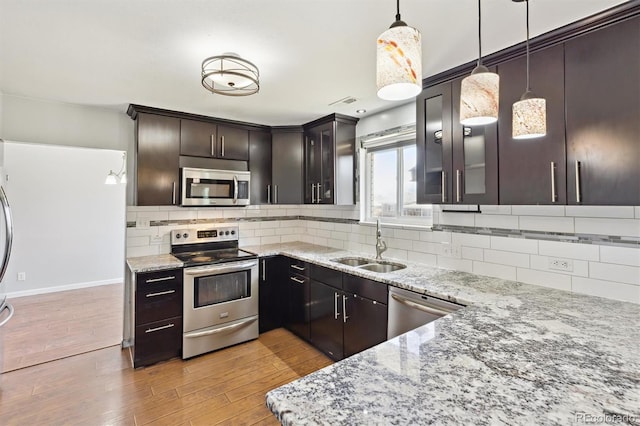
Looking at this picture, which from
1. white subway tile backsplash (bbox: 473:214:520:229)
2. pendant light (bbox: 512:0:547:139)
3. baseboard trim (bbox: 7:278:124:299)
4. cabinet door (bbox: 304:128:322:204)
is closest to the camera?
pendant light (bbox: 512:0:547:139)

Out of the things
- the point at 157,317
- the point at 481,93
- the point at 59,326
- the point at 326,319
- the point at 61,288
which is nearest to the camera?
the point at 481,93

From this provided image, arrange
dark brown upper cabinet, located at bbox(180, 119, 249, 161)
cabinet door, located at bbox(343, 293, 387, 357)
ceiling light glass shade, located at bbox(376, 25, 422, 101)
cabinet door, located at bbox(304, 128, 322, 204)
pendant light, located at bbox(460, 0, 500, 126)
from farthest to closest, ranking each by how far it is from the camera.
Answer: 1. cabinet door, located at bbox(304, 128, 322, 204)
2. dark brown upper cabinet, located at bbox(180, 119, 249, 161)
3. cabinet door, located at bbox(343, 293, 387, 357)
4. pendant light, located at bbox(460, 0, 500, 126)
5. ceiling light glass shade, located at bbox(376, 25, 422, 101)

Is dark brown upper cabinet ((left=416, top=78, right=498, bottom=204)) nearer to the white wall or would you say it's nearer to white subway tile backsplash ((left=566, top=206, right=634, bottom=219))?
white subway tile backsplash ((left=566, top=206, right=634, bottom=219))

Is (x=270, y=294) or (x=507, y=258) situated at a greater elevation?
(x=507, y=258)

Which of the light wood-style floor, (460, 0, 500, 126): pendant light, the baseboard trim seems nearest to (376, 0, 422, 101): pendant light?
(460, 0, 500, 126): pendant light

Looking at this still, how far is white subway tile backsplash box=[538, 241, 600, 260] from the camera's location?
1.78m

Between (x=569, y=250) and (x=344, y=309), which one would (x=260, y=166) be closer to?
(x=344, y=309)

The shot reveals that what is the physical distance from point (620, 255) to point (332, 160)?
2.39 meters

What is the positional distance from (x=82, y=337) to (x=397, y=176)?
380 centimetres

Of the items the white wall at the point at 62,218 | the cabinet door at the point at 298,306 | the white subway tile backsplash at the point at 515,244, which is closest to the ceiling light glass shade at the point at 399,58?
the white subway tile backsplash at the point at 515,244

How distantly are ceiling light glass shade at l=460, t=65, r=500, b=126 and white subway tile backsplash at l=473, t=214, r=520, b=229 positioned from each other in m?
1.30

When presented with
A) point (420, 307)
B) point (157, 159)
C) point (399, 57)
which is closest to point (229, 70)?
point (399, 57)

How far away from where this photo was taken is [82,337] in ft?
10.8

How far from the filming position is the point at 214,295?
2.99 m
